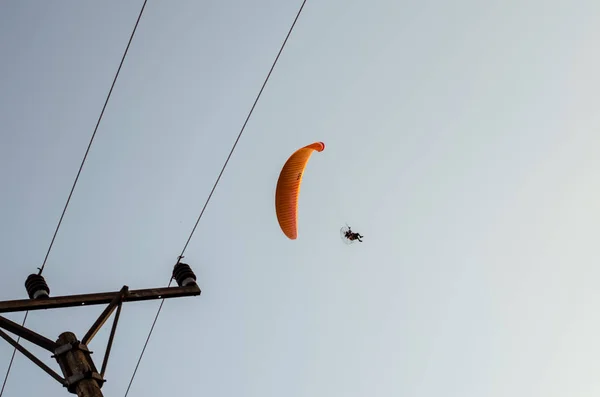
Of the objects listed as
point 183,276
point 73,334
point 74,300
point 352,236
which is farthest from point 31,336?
point 352,236

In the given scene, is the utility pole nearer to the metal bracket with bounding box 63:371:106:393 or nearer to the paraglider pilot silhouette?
the metal bracket with bounding box 63:371:106:393

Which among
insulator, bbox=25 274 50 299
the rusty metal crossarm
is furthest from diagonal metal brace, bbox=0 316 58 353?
insulator, bbox=25 274 50 299

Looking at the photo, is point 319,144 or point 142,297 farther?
point 319,144

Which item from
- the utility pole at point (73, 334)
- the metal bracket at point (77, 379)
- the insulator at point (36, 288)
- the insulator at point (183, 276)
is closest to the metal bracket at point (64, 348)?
the utility pole at point (73, 334)

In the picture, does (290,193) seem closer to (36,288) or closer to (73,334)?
(36,288)

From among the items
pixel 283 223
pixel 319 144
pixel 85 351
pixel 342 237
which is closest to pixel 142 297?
pixel 85 351

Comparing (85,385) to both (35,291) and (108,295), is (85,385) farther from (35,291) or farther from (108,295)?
(35,291)

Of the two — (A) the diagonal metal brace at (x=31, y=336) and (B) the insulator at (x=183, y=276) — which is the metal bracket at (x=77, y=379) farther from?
(B) the insulator at (x=183, y=276)
